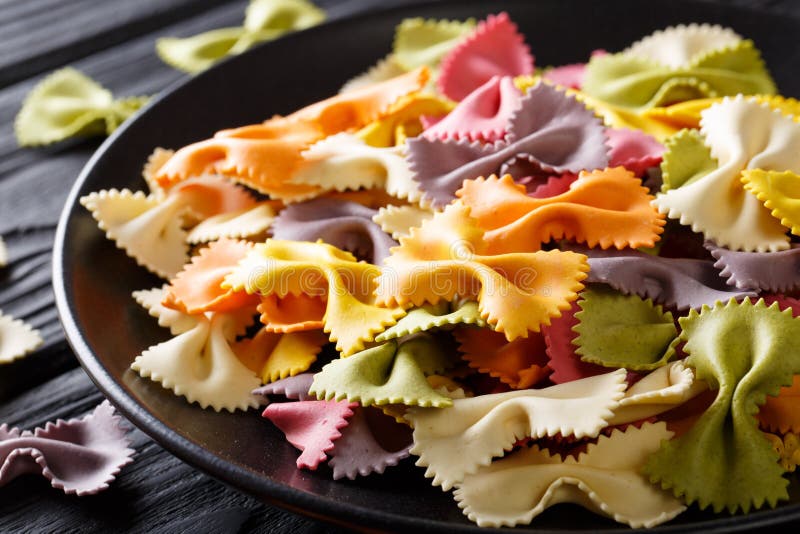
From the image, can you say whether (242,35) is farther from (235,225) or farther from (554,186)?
(554,186)

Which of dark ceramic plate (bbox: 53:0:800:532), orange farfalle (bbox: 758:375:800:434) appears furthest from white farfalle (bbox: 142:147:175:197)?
orange farfalle (bbox: 758:375:800:434)

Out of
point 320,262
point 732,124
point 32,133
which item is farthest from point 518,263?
point 32,133

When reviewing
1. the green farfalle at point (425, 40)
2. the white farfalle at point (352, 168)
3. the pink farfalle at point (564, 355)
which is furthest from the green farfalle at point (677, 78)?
the pink farfalle at point (564, 355)

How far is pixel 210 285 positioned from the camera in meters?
1.03

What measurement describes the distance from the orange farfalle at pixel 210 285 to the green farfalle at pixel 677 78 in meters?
0.57

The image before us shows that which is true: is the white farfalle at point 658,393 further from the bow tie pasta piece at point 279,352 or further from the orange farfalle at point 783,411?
the bow tie pasta piece at point 279,352

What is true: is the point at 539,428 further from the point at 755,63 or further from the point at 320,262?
the point at 755,63

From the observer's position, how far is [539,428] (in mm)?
813

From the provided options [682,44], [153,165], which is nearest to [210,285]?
[153,165]

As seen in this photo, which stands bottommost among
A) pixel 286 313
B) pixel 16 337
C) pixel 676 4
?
pixel 16 337

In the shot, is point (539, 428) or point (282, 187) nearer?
point (539, 428)

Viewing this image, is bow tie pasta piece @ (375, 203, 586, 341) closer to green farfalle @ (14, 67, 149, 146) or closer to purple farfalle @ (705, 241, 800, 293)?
purple farfalle @ (705, 241, 800, 293)

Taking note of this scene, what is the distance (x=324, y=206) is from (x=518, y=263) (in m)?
0.28

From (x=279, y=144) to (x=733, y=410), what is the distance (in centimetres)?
59
